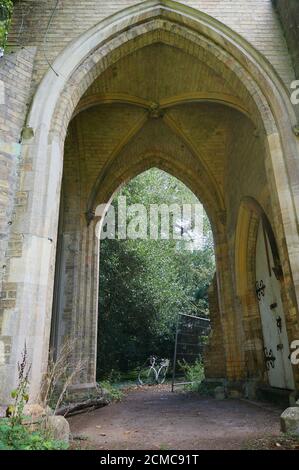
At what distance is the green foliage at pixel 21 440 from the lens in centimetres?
278

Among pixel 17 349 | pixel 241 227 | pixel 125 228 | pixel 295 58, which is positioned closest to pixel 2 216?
pixel 17 349

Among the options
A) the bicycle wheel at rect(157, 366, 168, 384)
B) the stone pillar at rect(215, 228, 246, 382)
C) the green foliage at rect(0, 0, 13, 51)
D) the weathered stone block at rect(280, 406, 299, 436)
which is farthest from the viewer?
the bicycle wheel at rect(157, 366, 168, 384)

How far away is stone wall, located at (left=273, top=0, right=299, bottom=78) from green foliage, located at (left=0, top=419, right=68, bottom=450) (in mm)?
5835

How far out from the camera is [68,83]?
5391 mm

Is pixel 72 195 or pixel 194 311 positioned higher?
pixel 72 195

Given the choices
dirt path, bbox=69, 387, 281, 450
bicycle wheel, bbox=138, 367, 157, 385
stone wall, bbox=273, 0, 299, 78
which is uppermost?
stone wall, bbox=273, 0, 299, 78

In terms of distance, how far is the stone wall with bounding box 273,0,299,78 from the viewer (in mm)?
5469

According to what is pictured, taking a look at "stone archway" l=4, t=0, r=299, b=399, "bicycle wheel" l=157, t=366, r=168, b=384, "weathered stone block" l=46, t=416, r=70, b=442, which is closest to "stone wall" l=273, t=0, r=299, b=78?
"stone archway" l=4, t=0, r=299, b=399

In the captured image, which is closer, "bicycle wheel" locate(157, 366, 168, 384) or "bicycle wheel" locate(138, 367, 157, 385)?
"bicycle wheel" locate(138, 367, 157, 385)

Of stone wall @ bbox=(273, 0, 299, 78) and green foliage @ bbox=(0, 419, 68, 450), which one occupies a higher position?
stone wall @ bbox=(273, 0, 299, 78)

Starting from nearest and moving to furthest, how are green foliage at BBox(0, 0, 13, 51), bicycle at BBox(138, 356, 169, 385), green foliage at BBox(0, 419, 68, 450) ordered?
green foliage at BBox(0, 419, 68, 450) → green foliage at BBox(0, 0, 13, 51) → bicycle at BBox(138, 356, 169, 385)

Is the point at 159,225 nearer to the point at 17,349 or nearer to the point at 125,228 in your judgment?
the point at 125,228

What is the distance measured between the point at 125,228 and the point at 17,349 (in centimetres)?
1104

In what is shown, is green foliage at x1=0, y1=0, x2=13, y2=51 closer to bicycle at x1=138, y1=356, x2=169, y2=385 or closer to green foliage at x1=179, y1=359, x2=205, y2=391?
green foliage at x1=179, y1=359, x2=205, y2=391
